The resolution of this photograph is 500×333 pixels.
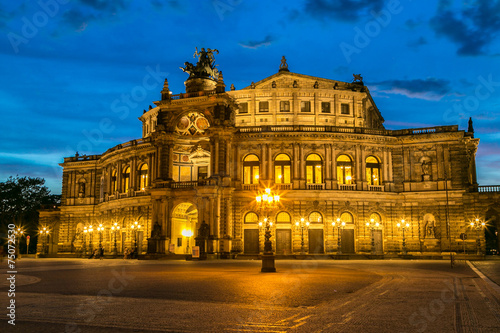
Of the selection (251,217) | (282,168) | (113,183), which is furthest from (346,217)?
(113,183)

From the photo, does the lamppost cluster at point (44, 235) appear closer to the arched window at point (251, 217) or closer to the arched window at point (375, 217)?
the arched window at point (251, 217)

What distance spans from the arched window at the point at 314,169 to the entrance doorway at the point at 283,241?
679 cm

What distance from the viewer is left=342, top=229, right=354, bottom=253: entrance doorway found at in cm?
5884

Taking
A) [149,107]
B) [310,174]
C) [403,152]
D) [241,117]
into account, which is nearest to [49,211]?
[149,107]

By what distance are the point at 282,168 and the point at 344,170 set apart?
Result: 765 cm

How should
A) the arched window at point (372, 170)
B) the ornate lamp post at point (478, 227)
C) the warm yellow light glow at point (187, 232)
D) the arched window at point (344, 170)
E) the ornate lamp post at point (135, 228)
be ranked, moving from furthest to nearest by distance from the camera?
1. the ornate lamp post at point (135, 228)
2. the warm yellow light glow at point (187, 232)
3. the arched window at point (372, 170)
4. the arched window at point (344, 170)
5. the ornate lamp post at point (478, 227)

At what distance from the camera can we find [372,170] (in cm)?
6212

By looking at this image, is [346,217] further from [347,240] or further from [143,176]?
[143,176]

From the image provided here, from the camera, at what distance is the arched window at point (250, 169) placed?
60.8 meters

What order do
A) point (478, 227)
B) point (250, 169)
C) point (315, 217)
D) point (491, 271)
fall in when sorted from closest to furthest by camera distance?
Answer: point (491, 271) < point (478, 227) < point (315, 217) < point (250, 169)

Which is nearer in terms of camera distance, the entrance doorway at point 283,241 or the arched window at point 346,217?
the entrance doorway at point 283,241

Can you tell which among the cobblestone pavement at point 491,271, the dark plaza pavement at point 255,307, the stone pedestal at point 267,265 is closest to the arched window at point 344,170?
the cobblestone pavement at point 491,271

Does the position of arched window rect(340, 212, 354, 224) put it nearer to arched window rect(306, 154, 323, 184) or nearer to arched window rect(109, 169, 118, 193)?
arched window rect(306, 154, 323, 184)

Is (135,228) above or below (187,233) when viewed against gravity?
above
